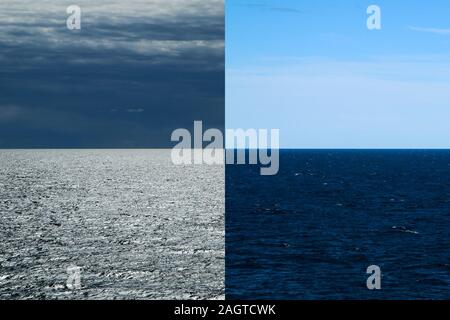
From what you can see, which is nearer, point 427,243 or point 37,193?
point 427,243

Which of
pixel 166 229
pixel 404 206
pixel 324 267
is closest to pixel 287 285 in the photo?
pixel 324 267

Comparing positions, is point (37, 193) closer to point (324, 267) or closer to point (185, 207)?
point (185, 207)

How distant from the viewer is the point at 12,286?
201 feet

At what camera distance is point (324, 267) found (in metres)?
71.7

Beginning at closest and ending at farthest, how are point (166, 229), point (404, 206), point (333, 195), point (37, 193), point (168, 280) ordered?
point (168, 280), point (166, 229), point (404, 206), point (333, 195), point (37, 193)

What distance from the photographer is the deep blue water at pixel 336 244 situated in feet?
205

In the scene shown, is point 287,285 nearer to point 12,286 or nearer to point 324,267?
point 324,267

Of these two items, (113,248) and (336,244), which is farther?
(336,244)

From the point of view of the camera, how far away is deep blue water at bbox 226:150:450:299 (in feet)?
205

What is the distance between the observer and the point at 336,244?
87.1 metres

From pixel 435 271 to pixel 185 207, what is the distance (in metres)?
76.8

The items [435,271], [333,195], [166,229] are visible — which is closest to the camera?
[435,271]
